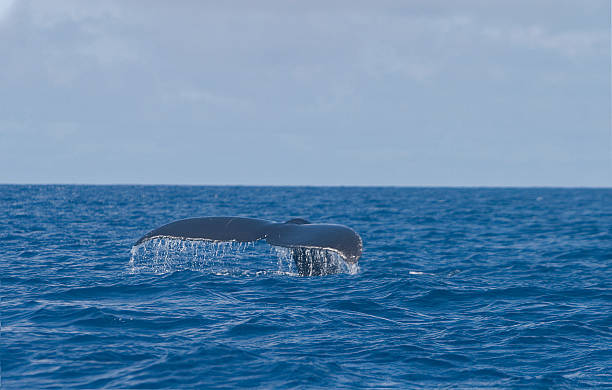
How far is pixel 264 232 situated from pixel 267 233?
0.06 m

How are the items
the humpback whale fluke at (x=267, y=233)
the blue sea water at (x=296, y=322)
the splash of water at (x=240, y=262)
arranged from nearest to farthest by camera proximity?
the blue sea water at (x=296, y=322)
the humpback whale fluke at (x=267, y=233)
the splash of water at (x=240, y=262)

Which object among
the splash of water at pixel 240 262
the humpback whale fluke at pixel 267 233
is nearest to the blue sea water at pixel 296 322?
the splash of water at pixel 240 262

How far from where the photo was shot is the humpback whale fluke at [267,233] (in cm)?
1091

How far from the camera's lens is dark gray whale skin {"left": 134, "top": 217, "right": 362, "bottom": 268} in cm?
1096

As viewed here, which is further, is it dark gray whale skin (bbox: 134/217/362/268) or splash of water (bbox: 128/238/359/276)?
splash of water (bbox: 128/238/359/276)

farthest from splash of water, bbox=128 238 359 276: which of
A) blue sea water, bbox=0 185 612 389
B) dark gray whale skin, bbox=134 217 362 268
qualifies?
dark gray whale skin, bbox=134 217 362 268

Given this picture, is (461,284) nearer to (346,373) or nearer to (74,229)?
(346,373)

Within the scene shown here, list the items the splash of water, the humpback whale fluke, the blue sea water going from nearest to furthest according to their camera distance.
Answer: the blue sea water
the humpback whale fluke
the splash of water

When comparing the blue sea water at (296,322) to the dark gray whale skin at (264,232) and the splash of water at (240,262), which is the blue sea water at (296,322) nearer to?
the splash of water at (240,262)

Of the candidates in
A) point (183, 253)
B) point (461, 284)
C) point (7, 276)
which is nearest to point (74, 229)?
point (183, 253)

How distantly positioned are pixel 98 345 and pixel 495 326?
6.90 m

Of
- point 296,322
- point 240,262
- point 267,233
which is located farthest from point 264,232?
point 240,262

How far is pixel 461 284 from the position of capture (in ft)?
53.7

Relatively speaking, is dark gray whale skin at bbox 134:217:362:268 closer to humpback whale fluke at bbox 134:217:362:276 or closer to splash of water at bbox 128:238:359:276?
humpback whale fluke at bbox 134:217:362:276
